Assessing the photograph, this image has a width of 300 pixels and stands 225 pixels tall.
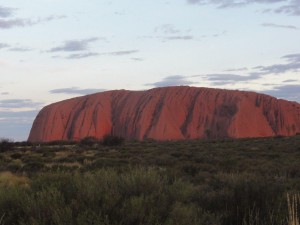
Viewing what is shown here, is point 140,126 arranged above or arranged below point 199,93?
below

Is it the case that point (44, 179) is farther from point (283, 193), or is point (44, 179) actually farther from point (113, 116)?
point (113, 116)

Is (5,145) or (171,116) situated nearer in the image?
(5,145)

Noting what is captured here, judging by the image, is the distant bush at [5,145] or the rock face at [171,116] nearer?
the distant bush at [5,145]

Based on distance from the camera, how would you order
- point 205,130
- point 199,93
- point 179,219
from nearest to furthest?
1. point 179,219
2. point 205,130
3. point 199,93

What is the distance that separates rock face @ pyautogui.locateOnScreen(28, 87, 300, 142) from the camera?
3265 inches

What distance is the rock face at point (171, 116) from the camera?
272ft

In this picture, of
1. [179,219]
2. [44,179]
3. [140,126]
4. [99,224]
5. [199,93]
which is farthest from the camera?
[199,93]

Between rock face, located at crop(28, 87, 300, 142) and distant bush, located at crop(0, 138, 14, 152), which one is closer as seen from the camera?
distant bush, located at crop(0, 138, 14, 152)

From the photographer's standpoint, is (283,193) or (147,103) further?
(147,103)

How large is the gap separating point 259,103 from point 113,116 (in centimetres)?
2924

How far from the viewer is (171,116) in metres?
85.5

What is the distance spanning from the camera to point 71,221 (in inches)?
189

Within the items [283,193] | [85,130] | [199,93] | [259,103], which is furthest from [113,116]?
[283,193]

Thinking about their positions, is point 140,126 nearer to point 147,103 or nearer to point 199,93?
point 147,103
